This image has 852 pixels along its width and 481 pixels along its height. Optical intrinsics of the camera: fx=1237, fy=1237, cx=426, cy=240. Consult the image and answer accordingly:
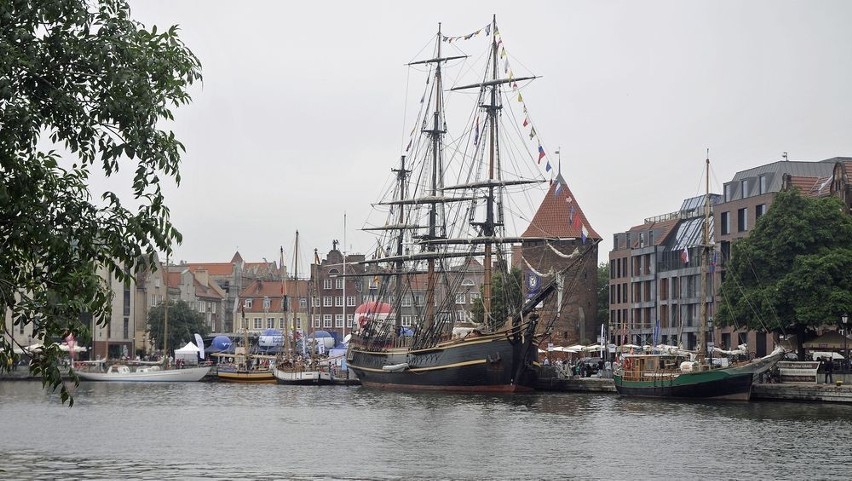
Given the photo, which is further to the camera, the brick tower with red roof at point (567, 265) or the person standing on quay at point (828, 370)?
the brick tower with red roof at point (567, 265)

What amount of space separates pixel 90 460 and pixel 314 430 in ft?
52.8

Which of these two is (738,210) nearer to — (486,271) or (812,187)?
(812,187)

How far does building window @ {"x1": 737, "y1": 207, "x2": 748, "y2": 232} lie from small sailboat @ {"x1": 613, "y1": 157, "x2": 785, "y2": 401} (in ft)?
103

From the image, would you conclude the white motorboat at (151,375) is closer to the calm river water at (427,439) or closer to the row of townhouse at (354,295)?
the row of townhouse at (354,295)

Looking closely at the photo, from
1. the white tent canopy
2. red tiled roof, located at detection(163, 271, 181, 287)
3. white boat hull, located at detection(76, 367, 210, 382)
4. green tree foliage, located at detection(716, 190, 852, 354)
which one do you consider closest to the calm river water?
green tree foliage, located at detection(716, 190, 852, 354)

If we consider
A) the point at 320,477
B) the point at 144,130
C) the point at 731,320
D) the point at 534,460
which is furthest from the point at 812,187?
the point at 144,130

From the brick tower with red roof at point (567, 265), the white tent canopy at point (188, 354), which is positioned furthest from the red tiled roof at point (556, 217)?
the white tent canopy at point (188, 354)

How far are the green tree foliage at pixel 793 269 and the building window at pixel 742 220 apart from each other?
26.5m

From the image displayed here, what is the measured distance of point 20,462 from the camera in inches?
1671

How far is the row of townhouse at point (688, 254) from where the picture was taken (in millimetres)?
108500

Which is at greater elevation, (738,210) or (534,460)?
(738,210)

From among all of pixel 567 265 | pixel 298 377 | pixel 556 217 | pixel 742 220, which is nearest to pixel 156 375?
pixel 298 377

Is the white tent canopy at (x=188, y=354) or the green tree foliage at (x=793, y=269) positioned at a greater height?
the green tree foliage at (x=793, y=269)

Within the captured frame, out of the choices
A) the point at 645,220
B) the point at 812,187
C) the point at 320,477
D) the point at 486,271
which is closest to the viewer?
the point at 320,477
